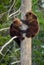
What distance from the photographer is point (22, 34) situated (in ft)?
18.4

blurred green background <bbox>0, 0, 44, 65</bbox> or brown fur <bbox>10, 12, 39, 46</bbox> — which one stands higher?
brown fur <bbox>10, 12, 39, 46</bbox>

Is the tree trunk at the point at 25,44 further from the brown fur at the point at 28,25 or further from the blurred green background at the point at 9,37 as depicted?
the blurred green background at the point at 9,37

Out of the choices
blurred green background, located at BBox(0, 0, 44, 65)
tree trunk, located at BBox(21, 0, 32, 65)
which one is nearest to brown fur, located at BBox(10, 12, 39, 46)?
tree trunk, located at BBox(21, 0, 32, 65)

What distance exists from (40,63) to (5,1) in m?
3.13

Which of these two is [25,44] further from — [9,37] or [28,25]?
[9,37]

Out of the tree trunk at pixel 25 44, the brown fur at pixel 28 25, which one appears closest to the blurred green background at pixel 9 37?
the tree trunk at pixel 25 44

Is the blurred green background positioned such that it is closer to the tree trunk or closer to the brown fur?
the tree trunk

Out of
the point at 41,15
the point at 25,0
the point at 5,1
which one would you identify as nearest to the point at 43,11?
the point at 41,15

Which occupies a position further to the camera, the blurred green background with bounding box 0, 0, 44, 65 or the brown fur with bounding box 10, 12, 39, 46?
the blurred green background with bounding box 0, 0, 44, 65

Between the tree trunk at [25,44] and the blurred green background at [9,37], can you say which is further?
the blurred green background at [9,37]

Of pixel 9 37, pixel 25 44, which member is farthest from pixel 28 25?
pixel 9 37

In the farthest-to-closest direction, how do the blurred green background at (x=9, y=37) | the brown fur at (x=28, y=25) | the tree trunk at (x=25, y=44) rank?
the blurred green background at (x=9, y=37) → the tree trunk at (x=25, y=44) → the brown fur at (x=28, y=25)

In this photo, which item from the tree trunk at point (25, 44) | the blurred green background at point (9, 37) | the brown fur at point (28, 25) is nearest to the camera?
the brown fur at point (28, 25)

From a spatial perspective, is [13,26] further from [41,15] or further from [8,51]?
[41,15]
